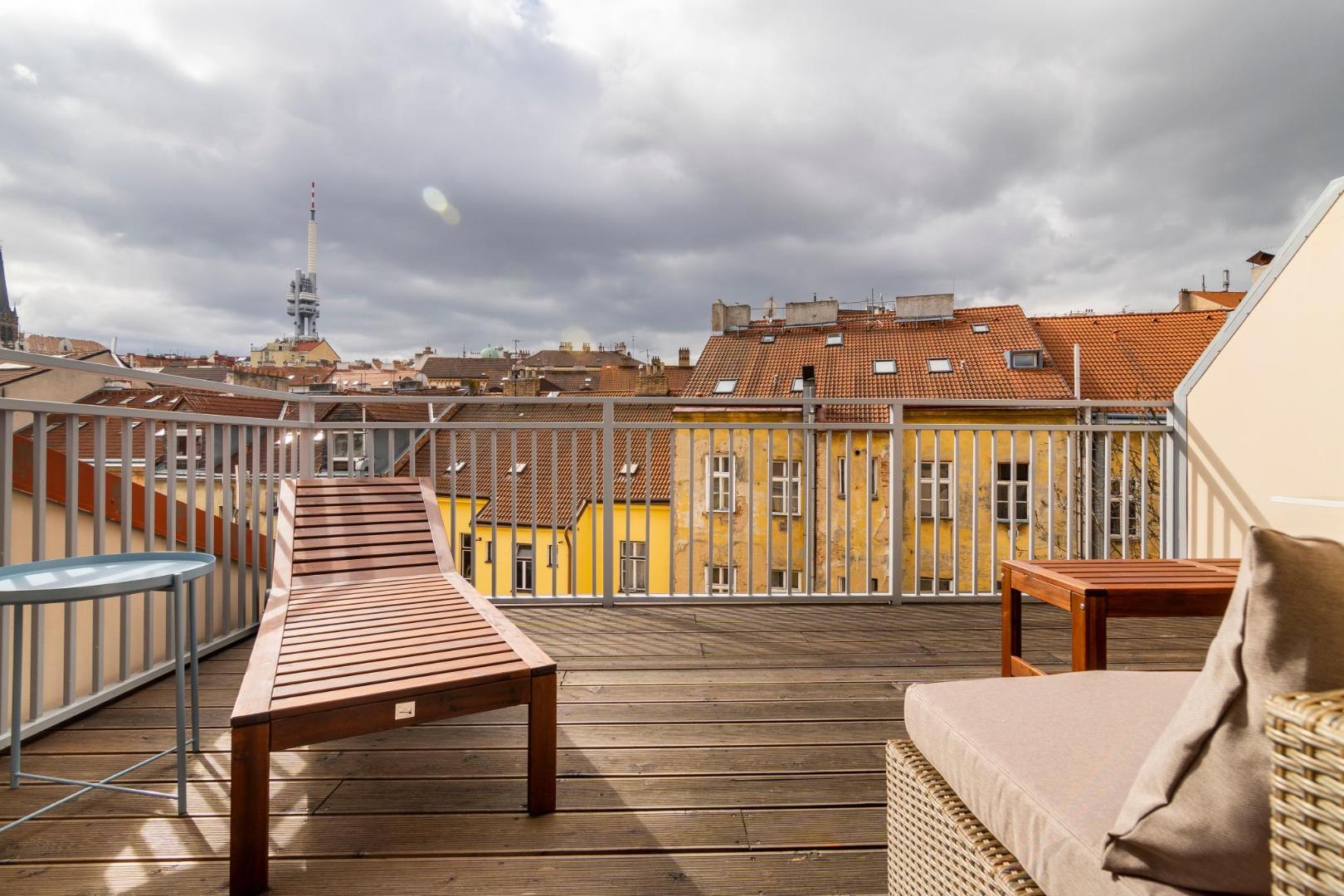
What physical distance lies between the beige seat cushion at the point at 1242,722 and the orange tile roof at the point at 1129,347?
22.3m

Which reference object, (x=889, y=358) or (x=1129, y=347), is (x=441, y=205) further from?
(x=1129, y=347)

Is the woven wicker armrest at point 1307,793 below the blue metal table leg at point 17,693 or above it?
above

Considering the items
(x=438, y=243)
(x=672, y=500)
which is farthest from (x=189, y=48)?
(x=438, y=243)

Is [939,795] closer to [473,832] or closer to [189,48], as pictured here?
[473,832]

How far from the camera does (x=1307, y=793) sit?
591 millimetres

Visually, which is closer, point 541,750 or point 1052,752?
point 1052,752

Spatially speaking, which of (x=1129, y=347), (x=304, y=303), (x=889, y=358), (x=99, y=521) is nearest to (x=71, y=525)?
(x=99, y=521)

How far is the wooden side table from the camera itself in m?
1.89

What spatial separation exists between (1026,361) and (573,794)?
21642 millimetres

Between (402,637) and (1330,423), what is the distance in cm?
389

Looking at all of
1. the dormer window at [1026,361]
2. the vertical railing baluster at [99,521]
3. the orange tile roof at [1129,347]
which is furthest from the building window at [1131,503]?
the vertical railing baluster at [99,521]

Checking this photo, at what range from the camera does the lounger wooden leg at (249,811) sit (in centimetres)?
129

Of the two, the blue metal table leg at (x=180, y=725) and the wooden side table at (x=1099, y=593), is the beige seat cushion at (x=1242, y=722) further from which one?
the blue metal table leg at (x=180, y=725)

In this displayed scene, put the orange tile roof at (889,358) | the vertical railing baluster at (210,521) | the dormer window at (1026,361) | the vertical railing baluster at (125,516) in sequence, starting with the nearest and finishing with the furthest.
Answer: the vertical railing baluster at (125,516) < the vertical railing baluster at (210,521) < the orange tile roof at (889,358) < the dormer window at (1026,361)
